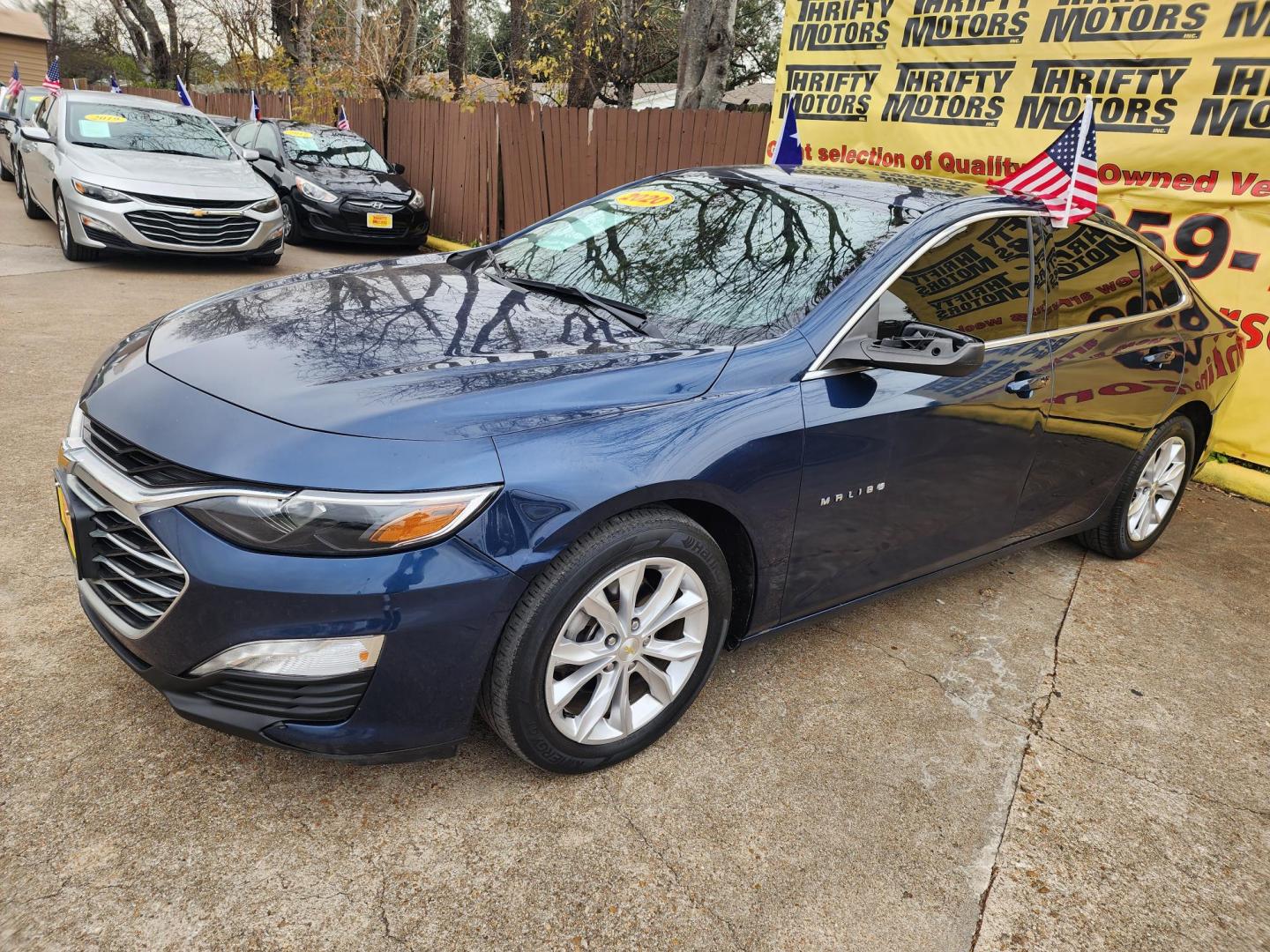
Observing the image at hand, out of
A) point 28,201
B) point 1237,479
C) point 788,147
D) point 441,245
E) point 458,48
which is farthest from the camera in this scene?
point 458,48

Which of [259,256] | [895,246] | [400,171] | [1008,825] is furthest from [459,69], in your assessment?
[1008,825]

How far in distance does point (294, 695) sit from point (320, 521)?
1.33 ft

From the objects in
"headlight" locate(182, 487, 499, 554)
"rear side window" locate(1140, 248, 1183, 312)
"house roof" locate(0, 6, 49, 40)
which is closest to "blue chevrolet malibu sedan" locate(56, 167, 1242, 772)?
"headlight" locate(182, 487, 499, 554)

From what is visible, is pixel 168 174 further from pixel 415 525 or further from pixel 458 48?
pixel 458 48

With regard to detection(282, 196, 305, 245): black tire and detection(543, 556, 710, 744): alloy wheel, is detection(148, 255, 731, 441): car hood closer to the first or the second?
detection(543, 556, 710, 744): alloy wheel

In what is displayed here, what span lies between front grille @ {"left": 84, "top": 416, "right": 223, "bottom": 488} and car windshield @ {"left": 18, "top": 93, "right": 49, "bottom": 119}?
1209 cm

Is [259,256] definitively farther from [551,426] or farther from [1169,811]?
[1169,811]

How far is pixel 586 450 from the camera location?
7.38 feet

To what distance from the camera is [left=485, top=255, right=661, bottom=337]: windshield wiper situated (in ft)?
9.29

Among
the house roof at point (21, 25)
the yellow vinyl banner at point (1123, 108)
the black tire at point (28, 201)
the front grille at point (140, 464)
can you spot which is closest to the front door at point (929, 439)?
the front grille at point (140, 464)

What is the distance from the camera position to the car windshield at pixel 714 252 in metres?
2.87

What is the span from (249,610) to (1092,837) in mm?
2241

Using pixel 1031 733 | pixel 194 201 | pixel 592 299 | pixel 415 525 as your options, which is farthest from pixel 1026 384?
pixel 194 201

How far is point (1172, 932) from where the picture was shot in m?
2.26
